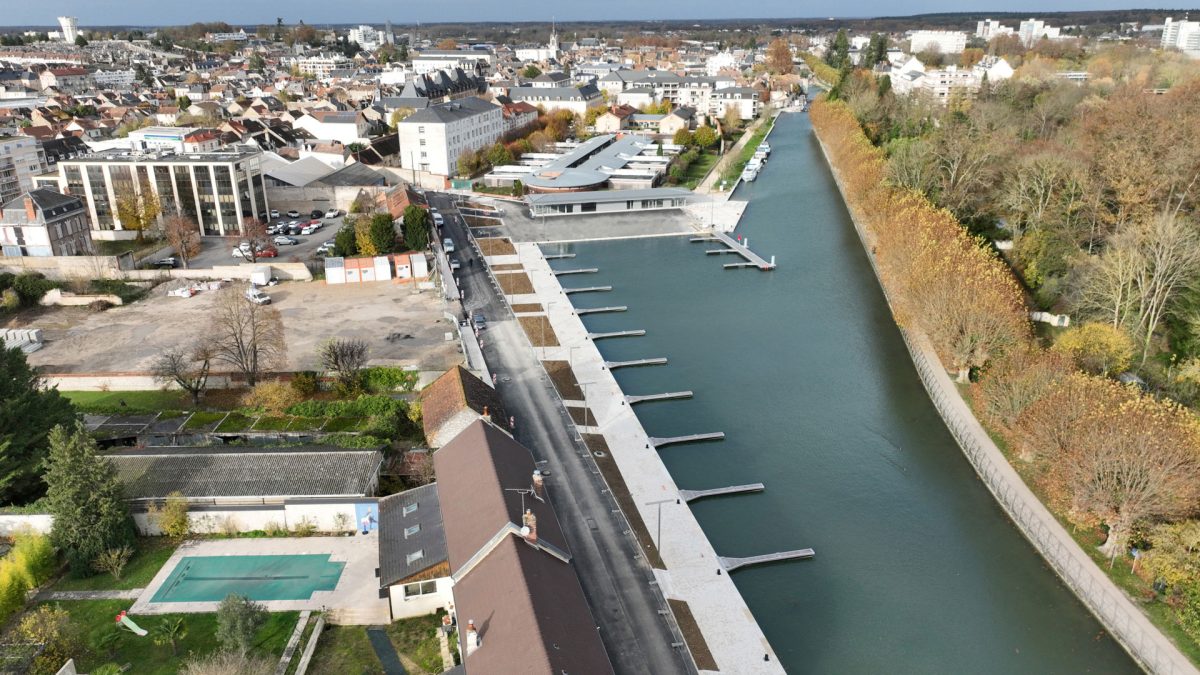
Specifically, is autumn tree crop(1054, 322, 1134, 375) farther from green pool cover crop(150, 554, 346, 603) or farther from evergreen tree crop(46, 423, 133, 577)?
evergreen tree crop(46, 423, 133, 577)

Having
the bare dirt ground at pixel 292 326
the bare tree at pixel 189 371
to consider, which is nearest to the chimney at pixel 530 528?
the bare dirt ground at pixel 292 326

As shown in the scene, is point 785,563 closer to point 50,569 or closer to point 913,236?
point 50,569

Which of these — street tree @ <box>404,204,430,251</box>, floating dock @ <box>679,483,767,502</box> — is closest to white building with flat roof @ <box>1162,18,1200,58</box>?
street tree @ <box>404,204,430,251</box>

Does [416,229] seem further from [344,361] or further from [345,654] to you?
[345,654]

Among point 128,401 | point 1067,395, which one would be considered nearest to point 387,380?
point 128,401

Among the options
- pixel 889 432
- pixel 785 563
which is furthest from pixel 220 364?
pixel 889 432
